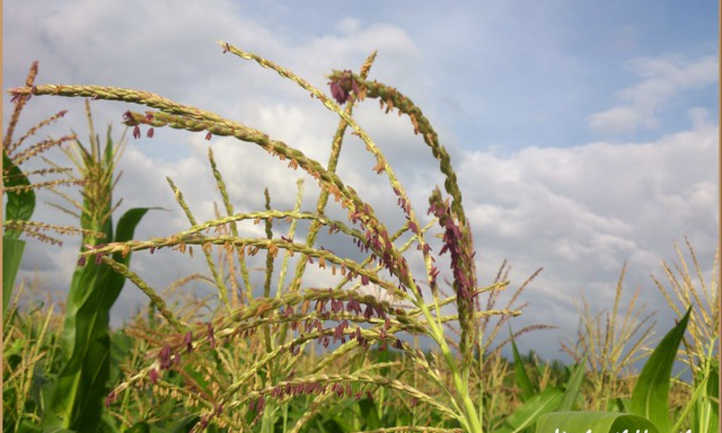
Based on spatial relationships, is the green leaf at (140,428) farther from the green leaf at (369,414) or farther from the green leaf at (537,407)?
the green leaf at (537,407)

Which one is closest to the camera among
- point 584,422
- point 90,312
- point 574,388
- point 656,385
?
point 584,422

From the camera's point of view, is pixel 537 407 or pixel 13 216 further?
pixel 13 216

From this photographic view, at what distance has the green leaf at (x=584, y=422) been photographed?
63.3 inches

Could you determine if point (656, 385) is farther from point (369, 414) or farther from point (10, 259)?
point (10, 259)

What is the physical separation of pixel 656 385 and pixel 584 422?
0.90 metres

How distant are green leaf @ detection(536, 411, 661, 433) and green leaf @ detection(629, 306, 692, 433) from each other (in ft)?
1.87

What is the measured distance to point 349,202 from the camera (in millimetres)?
1382

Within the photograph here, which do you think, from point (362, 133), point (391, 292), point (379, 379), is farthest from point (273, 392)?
point (362, 133)

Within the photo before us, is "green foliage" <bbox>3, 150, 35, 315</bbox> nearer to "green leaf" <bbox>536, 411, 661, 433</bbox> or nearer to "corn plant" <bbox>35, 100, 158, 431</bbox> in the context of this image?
"corn plant" <bbox>35, 100, 158, 431</bbox>

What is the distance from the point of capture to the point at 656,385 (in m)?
2.34

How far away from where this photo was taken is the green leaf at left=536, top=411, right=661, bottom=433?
1608mm

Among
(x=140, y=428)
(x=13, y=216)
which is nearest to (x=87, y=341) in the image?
(x=140, y=428)

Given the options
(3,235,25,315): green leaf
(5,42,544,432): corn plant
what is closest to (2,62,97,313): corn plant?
(3,235,25,315): green leaf

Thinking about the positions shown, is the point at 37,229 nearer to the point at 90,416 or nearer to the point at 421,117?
the point at 90,416
